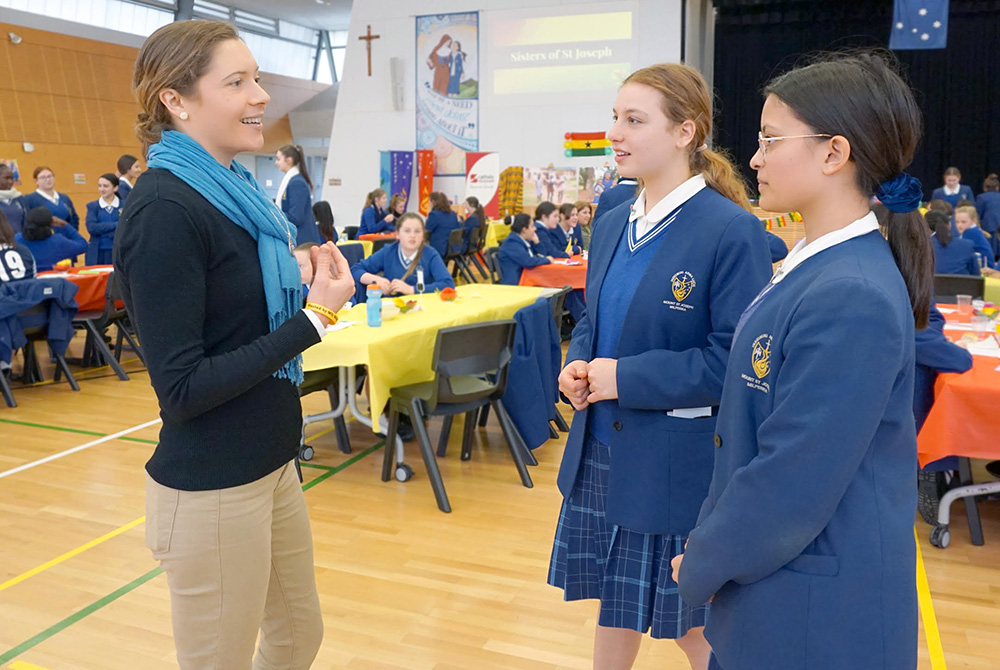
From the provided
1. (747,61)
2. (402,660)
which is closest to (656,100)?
(402,660)

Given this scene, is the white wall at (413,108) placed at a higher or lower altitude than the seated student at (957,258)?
higher

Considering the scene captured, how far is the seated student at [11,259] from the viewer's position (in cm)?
532

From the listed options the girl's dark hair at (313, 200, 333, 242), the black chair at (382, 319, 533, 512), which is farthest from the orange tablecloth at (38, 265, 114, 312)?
the black chair at (382, 319, 533, 512)

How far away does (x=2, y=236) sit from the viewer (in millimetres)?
5402

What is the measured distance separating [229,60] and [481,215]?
9.86m

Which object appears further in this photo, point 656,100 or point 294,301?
point 656,100

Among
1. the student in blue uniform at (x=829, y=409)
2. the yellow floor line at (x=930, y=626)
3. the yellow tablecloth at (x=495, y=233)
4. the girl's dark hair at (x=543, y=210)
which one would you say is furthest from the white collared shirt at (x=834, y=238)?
the yellow tablecloth at (x=495, y=233)

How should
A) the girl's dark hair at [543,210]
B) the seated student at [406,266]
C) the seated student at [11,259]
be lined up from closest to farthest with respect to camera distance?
the seated student at [11,259] < the seated student at [406,266] < the girl's dark hair at [543,210]

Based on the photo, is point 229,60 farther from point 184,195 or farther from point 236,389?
point 236,389

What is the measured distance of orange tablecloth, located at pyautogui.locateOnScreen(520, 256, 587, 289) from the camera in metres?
7.36

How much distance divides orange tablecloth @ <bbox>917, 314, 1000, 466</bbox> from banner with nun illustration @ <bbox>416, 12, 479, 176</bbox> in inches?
461

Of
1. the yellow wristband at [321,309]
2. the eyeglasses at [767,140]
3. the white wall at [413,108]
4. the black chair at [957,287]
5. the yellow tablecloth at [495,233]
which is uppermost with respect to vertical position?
the white wall at [413,108]

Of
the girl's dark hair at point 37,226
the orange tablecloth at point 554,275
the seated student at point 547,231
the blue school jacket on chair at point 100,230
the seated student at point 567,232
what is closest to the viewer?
the girl's dark hair at point 37,226

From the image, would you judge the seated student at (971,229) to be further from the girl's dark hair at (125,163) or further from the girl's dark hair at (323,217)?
the girl's dark hair at (125,163)
